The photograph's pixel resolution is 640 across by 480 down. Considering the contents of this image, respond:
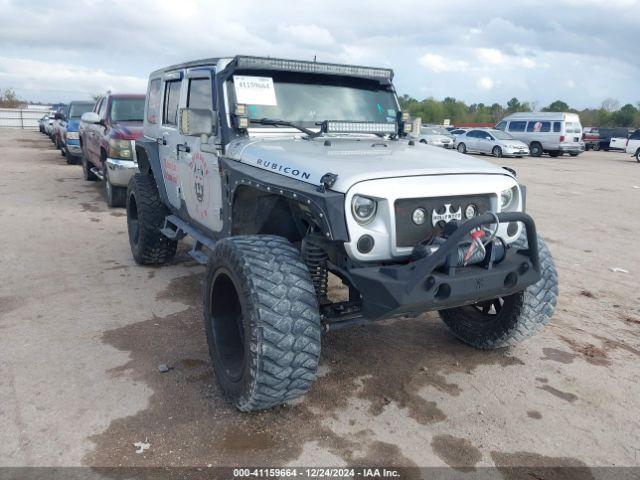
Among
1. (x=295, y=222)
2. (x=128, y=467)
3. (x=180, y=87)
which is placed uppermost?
(x=180, y=87)

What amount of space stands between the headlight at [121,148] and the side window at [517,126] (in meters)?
22.1

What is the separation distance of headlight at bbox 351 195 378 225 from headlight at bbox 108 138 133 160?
22.2 ft

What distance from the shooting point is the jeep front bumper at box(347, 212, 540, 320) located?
9.02 feet

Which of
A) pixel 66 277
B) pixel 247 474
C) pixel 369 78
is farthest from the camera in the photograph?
pixel 66 277

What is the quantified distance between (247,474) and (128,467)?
595 millimetres

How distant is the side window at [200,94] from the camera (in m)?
4.32

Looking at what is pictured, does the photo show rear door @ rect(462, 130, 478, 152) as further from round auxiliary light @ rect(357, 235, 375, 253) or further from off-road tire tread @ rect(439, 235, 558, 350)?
round auxiliary light @ rect(357, 235, 375, 253)

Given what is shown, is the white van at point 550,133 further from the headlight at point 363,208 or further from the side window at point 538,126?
the headlight at point 363,208

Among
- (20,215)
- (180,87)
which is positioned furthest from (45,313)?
(20,215)

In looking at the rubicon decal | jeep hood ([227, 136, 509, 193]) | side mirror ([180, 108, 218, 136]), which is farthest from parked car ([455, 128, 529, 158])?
the rubicon decal

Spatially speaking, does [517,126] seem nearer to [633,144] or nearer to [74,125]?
[633,144]

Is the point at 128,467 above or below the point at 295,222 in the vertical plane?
below

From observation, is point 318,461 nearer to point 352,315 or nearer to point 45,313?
point 352,315

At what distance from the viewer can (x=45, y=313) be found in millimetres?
4691
